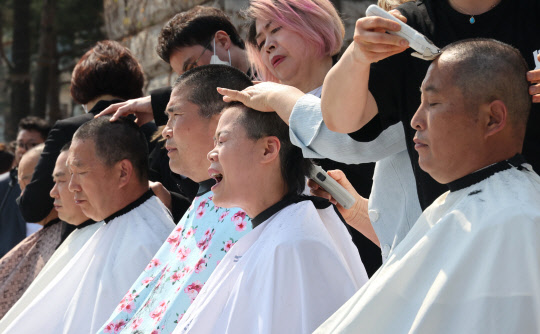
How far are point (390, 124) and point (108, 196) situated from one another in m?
1.83

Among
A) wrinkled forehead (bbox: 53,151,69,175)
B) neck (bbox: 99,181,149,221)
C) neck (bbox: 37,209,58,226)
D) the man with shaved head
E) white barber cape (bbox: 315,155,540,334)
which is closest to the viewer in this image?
white barber cape (bbox: 315,155,540,334)

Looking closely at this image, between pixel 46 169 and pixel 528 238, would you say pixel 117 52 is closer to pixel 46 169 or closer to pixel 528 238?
pixel 46 169

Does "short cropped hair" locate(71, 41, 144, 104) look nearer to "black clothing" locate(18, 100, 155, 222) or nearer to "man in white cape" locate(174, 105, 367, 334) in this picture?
"black clothing" locate(18, 100, 155, 222)

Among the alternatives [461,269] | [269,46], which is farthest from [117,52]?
[461,269]

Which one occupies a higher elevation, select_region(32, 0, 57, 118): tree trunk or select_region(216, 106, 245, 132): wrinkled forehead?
select_region(216, 106, 245, 132): wrinkled forehead

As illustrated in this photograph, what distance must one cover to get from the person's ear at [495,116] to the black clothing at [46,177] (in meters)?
2.53

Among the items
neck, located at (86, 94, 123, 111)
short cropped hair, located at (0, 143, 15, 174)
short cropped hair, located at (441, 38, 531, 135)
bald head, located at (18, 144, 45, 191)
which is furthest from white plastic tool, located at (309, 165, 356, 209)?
short cropped hair, located at (0, 143, 15, 174)

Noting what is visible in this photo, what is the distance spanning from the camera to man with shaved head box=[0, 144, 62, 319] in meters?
4.35

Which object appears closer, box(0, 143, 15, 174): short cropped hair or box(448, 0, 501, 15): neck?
box(448, 0, 501, 15): neck

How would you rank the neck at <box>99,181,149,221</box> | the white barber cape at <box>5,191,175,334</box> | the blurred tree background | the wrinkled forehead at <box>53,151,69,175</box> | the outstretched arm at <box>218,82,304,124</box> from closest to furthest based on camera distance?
the outstretched arm at <box>218,82,304,124</box>, the white barber cape at <box>5,191,175,334</box>, the neck at <box>99,181,149,221</box>, the wrinkled forehead at <box>53,151,69,175</box>, the blurred tree background

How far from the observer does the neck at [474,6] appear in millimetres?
2217

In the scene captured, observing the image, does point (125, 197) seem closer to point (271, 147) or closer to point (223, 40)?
point (223, 40)

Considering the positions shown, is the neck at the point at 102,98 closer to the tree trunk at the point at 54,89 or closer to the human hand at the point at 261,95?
the human hand at the point at 261,95

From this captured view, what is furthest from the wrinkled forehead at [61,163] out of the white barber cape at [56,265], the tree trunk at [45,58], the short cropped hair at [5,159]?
the tree trunk at [45,58]
